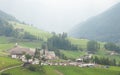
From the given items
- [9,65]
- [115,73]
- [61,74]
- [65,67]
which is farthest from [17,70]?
[115,73]

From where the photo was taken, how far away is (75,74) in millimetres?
139500

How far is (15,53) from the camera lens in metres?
194

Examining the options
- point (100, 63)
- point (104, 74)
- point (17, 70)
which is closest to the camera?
point (17, 70)

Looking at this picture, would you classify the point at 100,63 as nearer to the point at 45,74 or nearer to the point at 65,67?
the point at 65,67

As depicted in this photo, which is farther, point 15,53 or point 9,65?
point 15,53

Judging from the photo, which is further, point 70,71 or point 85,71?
point 85,71

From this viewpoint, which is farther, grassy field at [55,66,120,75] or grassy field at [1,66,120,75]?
grassy field at [55,66,120,75]

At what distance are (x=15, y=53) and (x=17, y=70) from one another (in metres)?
63.2

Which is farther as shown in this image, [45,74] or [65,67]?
[65,67]

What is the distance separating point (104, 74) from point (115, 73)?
473 centimetres

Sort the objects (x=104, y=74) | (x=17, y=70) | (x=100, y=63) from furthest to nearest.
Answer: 1. (x=100, y=63)
2. (x=104, y=74)
3. (x=17, y=70)

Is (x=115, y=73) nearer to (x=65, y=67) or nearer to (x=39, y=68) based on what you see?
(x=65, y=67)

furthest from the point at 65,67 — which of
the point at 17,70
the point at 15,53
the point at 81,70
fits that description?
the point at 15,53

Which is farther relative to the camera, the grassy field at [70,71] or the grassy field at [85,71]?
the grassy field at [85,71]
